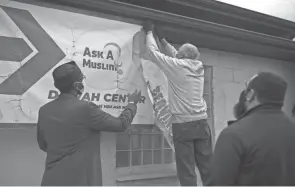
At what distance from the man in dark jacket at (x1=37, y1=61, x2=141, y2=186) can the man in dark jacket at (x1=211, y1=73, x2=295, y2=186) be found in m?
1.15

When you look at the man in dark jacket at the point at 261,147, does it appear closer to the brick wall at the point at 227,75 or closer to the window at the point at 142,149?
the window at the point at 142,149

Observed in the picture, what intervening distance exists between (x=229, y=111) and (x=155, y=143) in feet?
6.38

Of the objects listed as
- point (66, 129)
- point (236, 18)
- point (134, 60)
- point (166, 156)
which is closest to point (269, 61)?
point (236, 18)

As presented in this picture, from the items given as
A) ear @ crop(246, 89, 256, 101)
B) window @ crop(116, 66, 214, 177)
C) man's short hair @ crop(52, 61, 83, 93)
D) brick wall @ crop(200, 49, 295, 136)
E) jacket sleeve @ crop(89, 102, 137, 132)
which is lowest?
window @ crop(116, 66, 214, 177)

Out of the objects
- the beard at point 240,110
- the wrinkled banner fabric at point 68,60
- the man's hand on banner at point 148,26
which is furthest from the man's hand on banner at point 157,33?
the beard at point 240,110

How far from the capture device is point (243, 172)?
1.90m

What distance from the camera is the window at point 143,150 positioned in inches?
201

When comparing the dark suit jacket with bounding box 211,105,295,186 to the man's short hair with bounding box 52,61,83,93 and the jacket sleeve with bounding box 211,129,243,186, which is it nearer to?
the jacket sleeve with bounding box 211,129,243,186

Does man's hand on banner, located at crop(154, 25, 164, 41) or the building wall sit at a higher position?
man's hand on banner, located at crop(154, 25, 164, 41)

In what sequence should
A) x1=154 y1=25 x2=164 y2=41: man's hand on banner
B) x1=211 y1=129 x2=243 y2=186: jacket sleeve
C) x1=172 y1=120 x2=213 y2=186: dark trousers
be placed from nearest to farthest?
x1=211 y1=129 x2=243 y2=186: jacket sleeve → x1=172 y1=120 x2=213 y2=186: dark trousers → x1=154 y1=25 x2=164 y2=41: man's hand on banner

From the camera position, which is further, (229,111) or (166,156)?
(229,111)

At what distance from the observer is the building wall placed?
3.86 meters

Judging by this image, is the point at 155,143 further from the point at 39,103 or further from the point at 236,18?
the point at 236,18

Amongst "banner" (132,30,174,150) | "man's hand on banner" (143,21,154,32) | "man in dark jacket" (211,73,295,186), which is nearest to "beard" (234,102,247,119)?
"man in dark jacket" (211,73,295,186)
